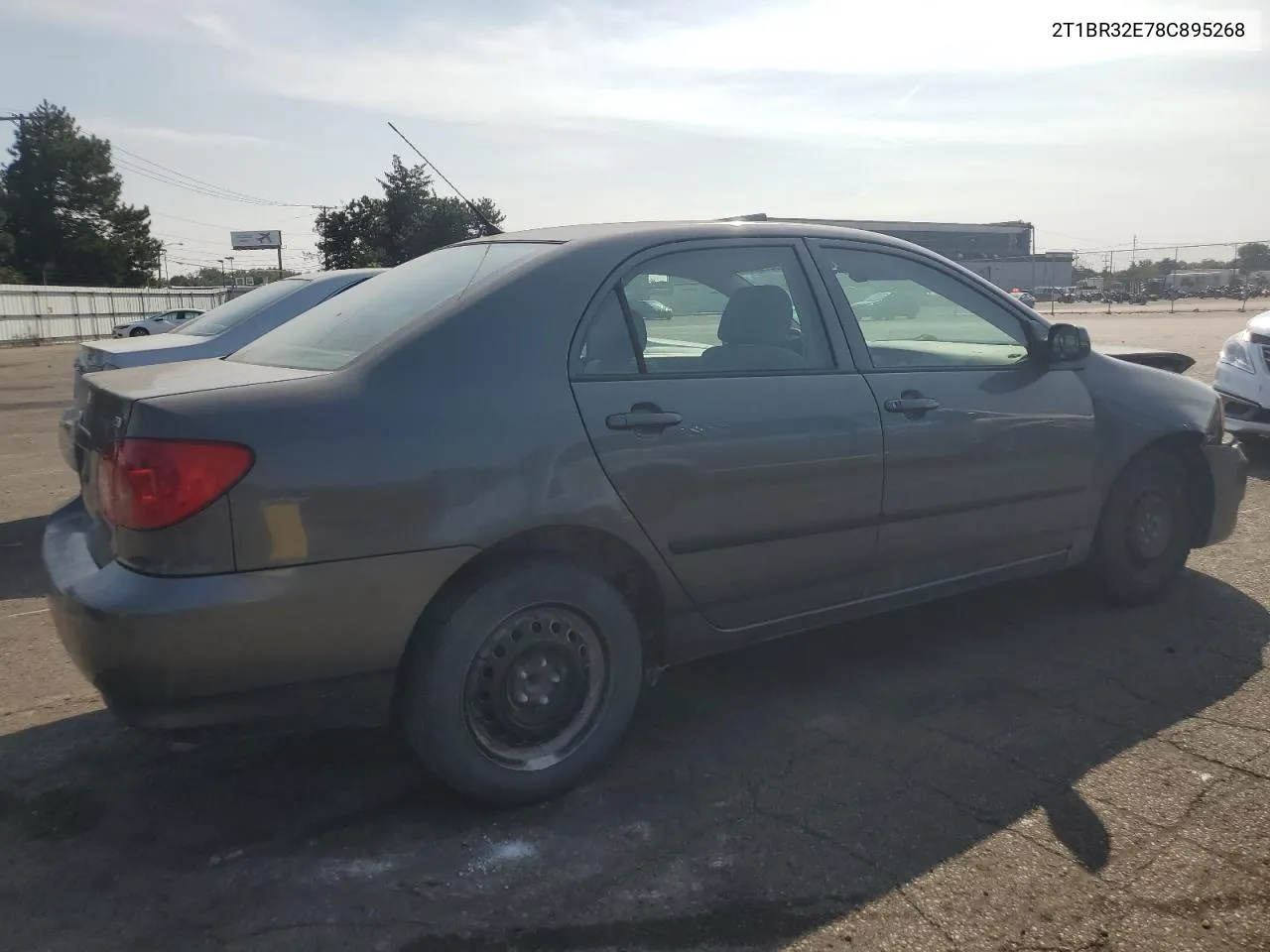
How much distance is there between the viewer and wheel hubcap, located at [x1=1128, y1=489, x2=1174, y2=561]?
15.6 feet

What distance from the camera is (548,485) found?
303cm

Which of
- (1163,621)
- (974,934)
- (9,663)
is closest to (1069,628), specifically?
(1163,621)

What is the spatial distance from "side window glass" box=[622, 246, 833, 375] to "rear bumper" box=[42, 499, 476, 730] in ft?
3.26

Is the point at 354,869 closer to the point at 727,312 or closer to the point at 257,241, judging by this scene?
the point at 727,312

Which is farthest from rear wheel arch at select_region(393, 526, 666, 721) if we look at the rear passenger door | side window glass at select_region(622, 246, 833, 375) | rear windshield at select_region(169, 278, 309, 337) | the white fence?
the white fence

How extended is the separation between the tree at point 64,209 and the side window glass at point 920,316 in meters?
67.8

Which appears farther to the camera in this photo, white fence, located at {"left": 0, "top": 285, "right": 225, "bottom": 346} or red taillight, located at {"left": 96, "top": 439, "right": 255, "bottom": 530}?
white fence, located at {"left": 0, "top": 285, "right": 225, "bottom": 346}

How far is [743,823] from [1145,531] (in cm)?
272

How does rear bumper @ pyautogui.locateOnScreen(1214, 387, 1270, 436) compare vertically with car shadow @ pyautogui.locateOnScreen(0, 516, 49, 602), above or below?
above

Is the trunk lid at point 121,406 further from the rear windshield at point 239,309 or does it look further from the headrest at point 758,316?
the rear windshield at point 239,309

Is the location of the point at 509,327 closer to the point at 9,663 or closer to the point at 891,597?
the point at 891,597

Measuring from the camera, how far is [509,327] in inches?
123

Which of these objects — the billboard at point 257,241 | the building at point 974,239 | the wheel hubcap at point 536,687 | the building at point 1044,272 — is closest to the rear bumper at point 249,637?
the wheel hubcap at point 536,687

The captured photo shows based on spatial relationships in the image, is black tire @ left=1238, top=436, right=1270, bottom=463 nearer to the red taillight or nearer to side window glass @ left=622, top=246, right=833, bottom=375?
side window glass @ left=622, top=246, right=833, bottom=375
